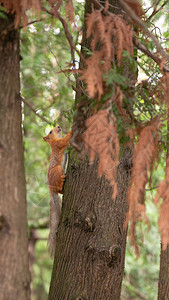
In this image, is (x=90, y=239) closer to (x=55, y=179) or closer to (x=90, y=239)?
(x=90, y=239)

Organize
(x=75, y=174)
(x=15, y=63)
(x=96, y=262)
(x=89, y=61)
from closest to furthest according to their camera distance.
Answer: (x=89, y=61), (x=15, y=63), (x=96, y=262), (x=75, y=174)

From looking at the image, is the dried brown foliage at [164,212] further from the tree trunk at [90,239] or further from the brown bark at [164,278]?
the brown bark at [164,278]

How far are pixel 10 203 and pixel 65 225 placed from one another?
0.85 metres

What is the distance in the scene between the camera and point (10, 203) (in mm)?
1824

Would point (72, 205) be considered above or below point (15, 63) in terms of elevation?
below

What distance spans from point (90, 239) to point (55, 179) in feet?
3.89

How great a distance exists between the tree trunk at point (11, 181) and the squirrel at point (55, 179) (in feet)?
4.73

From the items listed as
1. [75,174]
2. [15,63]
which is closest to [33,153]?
[75,174]

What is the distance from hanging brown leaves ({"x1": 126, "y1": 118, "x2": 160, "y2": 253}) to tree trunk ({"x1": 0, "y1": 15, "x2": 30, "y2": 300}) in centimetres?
52

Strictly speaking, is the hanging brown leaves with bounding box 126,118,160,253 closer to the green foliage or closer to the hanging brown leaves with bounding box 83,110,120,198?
the hanging brown leaves with bounding box 83,110,120,198

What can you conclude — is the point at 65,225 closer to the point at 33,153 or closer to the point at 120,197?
the point at 120,197

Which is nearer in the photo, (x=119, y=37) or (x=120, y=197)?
(x=119, y=37)

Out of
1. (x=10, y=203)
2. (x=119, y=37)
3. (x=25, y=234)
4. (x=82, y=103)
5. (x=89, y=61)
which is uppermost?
(x=119, y=37)

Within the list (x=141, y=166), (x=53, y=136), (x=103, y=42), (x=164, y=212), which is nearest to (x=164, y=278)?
(x=164, y=212)
